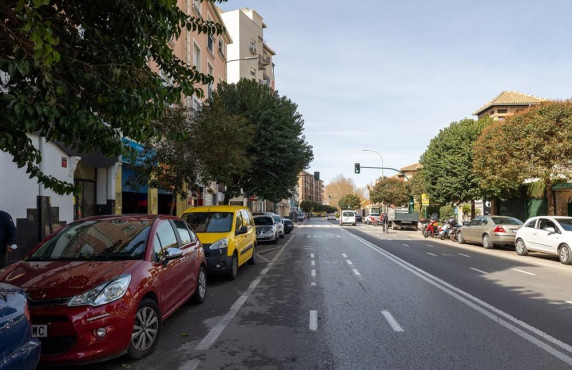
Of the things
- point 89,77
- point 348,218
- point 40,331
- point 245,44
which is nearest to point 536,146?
point 89,77

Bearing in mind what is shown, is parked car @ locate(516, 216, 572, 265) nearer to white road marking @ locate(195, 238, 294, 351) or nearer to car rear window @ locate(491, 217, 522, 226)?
car rear window @ locate(491, 217, 522, 226)

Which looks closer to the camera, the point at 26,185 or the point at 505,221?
the point at 26,185

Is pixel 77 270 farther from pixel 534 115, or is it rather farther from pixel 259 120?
pixel 534 115

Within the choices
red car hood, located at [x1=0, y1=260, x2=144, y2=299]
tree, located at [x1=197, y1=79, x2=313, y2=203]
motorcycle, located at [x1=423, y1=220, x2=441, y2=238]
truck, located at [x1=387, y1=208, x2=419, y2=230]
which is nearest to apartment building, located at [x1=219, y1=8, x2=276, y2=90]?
truck, located at [x1=387, y1=208, x2=419, y2=230]

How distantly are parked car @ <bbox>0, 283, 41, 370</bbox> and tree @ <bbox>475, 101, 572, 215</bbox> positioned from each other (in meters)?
20.7

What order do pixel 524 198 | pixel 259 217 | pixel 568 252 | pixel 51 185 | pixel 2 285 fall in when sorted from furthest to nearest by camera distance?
pixel 524 198, pixel 259 217, pixel 568 252, pixel 51 185, pixel 2 285

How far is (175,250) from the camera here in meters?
5.36

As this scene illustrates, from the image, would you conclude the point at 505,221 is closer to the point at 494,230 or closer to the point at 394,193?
the point at 494,230

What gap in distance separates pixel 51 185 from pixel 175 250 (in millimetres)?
2121

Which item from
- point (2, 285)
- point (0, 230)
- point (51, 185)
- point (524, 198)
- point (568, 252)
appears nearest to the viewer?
point (2, 285)

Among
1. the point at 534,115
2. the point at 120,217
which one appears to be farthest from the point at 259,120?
the point at 120,217

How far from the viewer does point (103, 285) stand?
13.7 ft

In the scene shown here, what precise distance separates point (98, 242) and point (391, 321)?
4.23 m

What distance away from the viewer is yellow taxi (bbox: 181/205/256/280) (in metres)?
9.30
